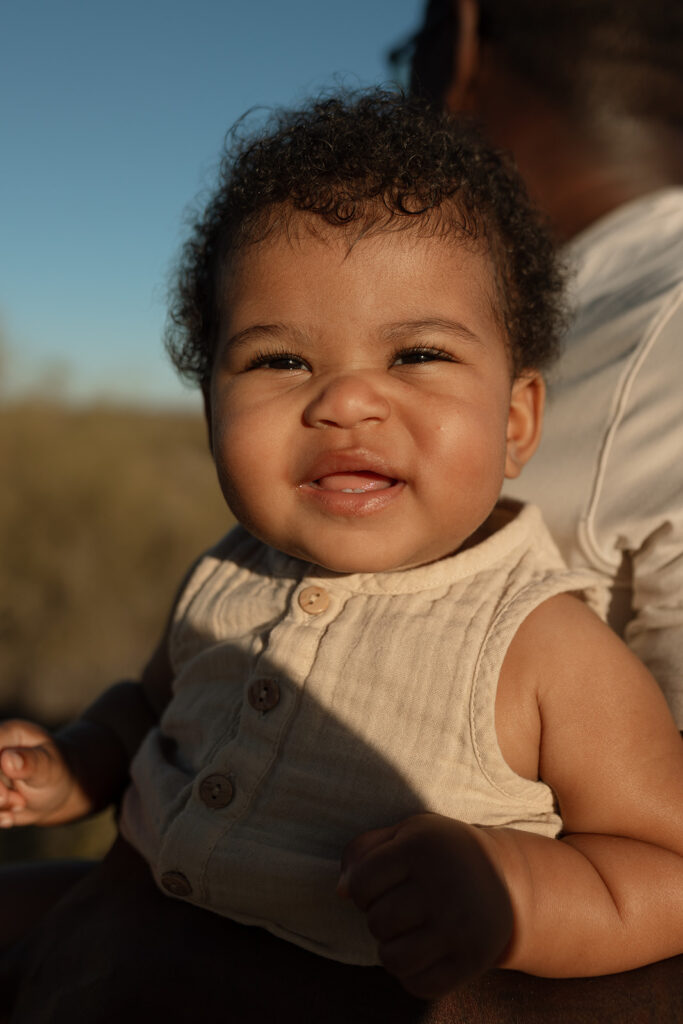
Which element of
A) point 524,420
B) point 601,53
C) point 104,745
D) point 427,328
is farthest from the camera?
point 601,53

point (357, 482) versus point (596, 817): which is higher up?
point (357, 482)

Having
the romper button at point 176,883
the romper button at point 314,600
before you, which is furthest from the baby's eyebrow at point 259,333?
the romper button at point 176,883

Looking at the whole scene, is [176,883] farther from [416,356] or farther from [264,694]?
[416,356]

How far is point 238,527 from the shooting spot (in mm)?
2031

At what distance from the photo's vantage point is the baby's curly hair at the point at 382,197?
1633mm

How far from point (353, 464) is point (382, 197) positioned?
0.52m

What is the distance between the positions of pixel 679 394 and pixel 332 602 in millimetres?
792

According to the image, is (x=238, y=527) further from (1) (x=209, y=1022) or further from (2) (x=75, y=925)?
(1) (x=209, y=1022)

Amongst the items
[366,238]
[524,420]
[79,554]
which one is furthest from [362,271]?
[79,554]

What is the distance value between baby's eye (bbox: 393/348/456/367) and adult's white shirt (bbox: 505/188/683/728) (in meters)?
0.45

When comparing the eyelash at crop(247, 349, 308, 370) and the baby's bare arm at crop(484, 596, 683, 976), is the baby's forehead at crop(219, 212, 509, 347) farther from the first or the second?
the baby's bare arm at crop(484, 596, 683, 976)

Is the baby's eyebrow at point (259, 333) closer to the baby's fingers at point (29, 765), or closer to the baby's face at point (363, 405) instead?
the baby's face at point (363, 405)

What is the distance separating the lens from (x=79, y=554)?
966cm

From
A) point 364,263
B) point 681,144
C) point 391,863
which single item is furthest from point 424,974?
point 681,144
